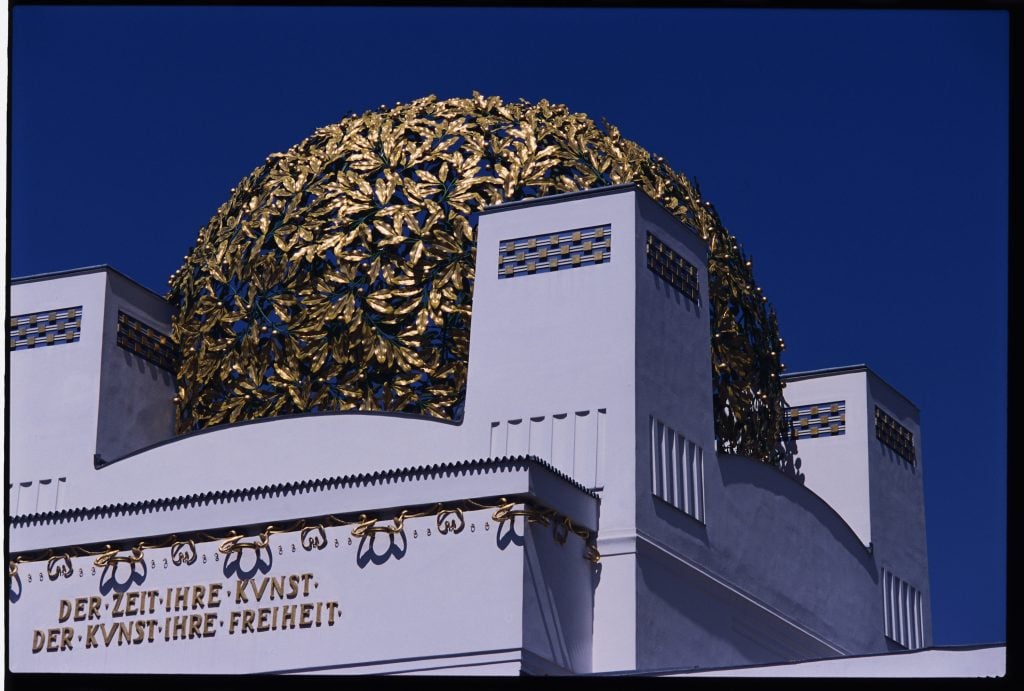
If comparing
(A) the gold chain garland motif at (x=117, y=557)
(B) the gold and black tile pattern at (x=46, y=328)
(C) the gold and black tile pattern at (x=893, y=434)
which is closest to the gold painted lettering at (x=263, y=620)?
(A) the gold chain garland motif at (x=117, y=557)

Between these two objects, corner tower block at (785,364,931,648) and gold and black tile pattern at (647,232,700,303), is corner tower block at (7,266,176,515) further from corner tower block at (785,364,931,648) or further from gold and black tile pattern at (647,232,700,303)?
corner tower block at (785,364,931,648)

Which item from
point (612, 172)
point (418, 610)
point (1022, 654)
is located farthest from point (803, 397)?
point (1022, 654)

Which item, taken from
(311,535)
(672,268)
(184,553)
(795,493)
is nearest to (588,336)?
(672,268)

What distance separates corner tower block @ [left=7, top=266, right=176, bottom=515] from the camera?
15.6 meters

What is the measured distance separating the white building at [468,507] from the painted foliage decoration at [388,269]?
33cm

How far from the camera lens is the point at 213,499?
13984 mm

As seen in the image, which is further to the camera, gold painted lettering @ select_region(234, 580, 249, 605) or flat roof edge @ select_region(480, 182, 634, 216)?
flat roof edge @ select_region(480, 182, 634, 216)

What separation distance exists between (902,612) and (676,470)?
3415 millimetres

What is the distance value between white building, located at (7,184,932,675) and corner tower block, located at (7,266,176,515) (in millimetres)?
17

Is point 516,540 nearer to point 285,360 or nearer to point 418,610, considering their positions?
point 418,610

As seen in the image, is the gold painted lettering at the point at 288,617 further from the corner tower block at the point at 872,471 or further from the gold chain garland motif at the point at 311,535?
the corner tower block at the point at 872,471

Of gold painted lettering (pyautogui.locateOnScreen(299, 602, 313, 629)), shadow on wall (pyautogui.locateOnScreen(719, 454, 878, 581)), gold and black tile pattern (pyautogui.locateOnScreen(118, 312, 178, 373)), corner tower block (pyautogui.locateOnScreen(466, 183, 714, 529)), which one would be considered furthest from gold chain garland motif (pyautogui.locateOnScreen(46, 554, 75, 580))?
shadow on wall (pyautogui.locateOnScreen(719, 454, 878, 581))

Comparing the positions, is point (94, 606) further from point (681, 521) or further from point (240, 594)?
point (681, 521)

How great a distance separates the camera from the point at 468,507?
13.3 m
